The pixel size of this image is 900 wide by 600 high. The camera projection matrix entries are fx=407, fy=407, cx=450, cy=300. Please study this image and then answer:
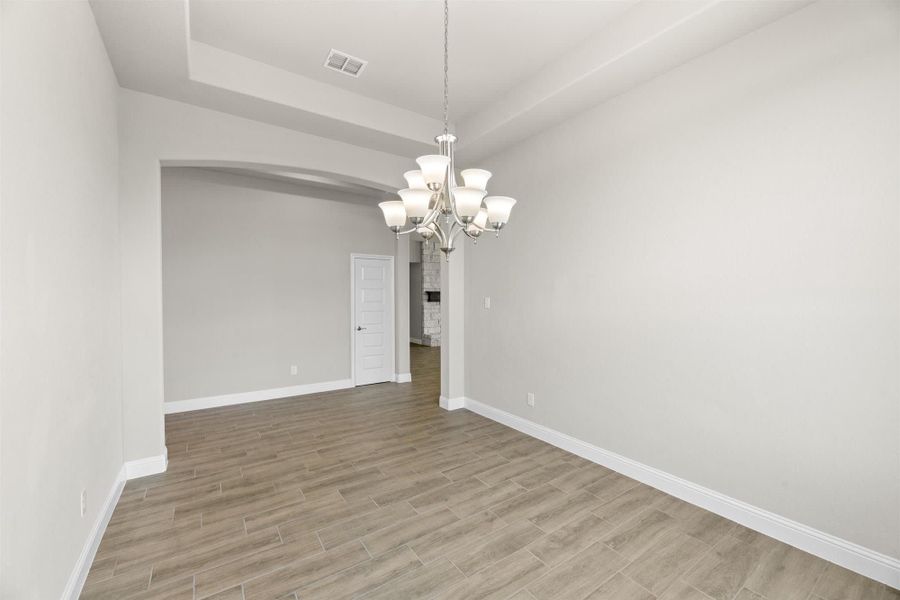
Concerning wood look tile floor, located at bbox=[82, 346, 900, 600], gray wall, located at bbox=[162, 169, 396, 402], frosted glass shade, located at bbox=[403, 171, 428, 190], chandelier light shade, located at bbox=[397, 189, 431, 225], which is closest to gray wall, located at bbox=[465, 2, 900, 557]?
wood look tile floor, located at bbox=[82, 346, 900, 600]

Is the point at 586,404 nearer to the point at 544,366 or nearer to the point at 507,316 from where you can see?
the point at 544,366

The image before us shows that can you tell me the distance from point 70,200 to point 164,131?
1.72 metres

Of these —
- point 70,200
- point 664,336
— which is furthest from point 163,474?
point 664,336

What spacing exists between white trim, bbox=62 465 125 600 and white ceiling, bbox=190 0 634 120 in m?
3.23

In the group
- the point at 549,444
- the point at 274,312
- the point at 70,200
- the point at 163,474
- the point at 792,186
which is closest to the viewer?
the point at 70,200

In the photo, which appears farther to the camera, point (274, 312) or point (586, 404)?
point (274, 312)

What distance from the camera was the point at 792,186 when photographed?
2.33 meters

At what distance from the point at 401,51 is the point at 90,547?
372 centimetres

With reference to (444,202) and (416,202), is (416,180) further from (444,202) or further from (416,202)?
(416,202)

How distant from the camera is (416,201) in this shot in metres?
2.17

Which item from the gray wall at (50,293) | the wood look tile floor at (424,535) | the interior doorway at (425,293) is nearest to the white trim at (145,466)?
the wood look tile floor at (424,535)

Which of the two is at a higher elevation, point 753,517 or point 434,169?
point 434,169

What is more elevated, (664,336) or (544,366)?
(664,336)

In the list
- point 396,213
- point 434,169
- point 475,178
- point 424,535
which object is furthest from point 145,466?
point 475,178
